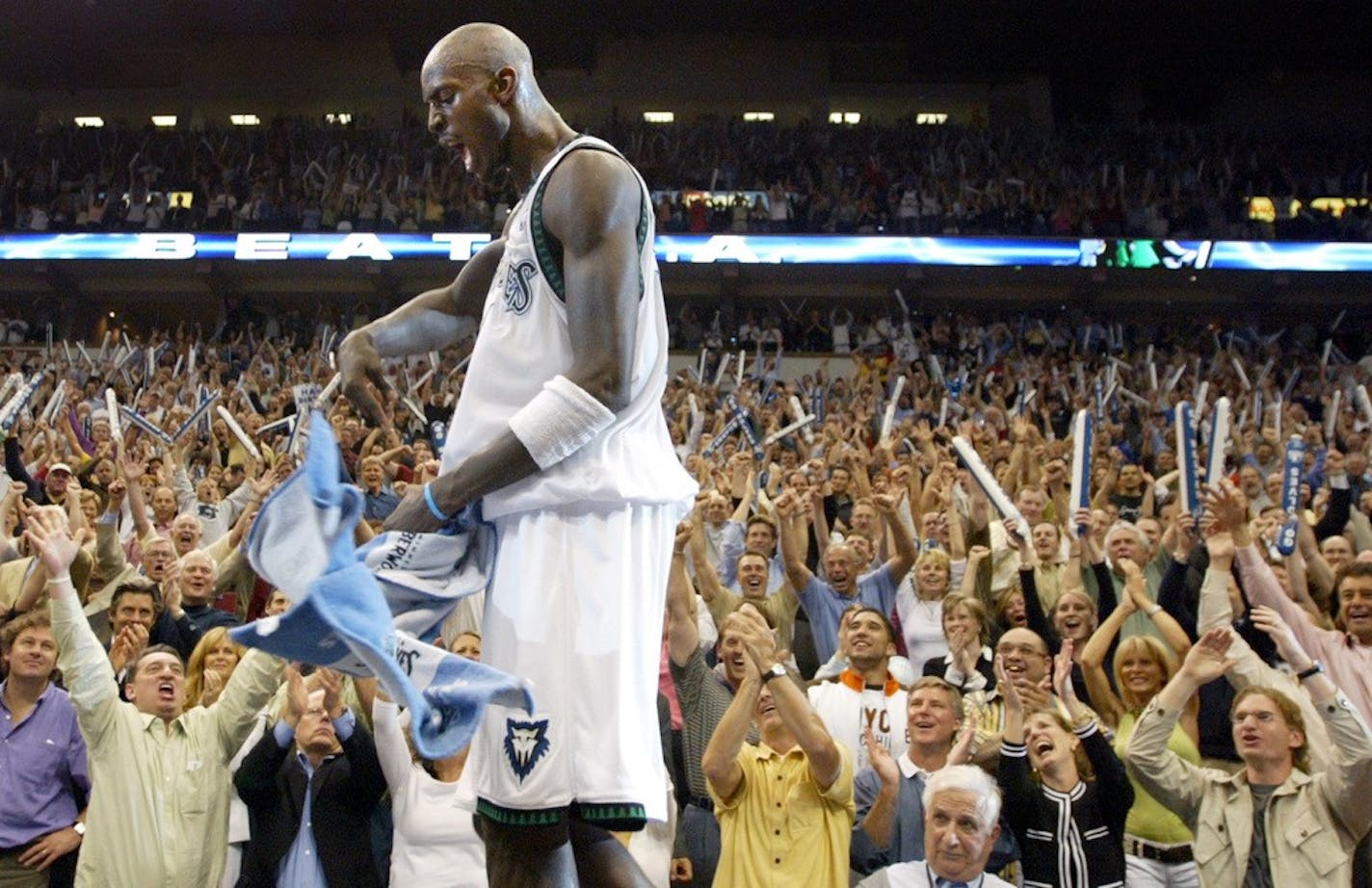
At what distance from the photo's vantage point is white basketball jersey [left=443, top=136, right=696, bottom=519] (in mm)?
2326

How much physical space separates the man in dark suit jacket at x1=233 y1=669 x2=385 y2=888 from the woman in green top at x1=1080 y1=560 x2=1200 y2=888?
2859 millimetres

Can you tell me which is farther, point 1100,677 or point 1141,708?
point 1100,677

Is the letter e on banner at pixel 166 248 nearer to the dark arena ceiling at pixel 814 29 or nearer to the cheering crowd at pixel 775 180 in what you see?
the cheering crowd at pixel 775 180

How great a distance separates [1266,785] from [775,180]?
944 inches

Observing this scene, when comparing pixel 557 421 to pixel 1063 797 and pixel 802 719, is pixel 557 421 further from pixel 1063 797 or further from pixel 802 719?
pixel 1063 797


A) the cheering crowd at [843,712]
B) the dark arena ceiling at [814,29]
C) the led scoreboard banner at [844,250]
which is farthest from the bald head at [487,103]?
the dark arena ceiling at [814,29]

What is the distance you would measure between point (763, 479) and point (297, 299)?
63.7ft

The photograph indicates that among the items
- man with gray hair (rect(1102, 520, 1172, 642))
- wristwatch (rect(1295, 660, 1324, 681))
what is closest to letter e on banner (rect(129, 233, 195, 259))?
man with gray hair (rect(1102, 520, 1172, 642))

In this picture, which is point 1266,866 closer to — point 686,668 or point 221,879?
point 686,668

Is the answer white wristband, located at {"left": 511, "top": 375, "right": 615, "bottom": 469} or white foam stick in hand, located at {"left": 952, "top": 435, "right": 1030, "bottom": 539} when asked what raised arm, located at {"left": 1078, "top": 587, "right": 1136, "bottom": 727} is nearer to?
white foam stick in hand, located at {"left": 952, "top": 435, "right": 1030, "bottom": 539}

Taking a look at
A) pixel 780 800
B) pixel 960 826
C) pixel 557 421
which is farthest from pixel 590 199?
pixel 780 800

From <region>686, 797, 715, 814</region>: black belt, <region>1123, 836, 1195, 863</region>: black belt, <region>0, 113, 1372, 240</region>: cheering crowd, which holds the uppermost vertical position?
<region>0, 113, 1372, 240</region>: cheering crowd

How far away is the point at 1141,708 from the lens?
19.3 ft

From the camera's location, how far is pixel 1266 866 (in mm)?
5215
